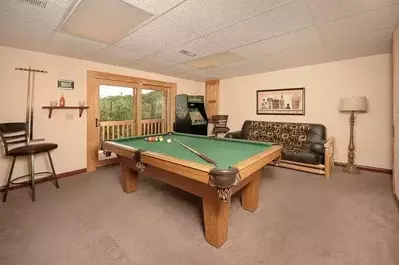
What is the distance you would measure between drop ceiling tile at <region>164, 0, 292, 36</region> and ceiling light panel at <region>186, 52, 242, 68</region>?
1.25 m

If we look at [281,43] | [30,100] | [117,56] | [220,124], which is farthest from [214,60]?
[30,100]

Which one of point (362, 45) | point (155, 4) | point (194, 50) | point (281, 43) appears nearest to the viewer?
point (155, 4)

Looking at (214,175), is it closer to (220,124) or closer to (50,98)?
(50,98)

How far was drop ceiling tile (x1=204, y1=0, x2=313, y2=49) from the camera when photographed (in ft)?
6.49

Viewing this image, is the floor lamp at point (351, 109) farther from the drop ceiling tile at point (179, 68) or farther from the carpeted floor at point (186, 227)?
the drop ceiling tile at point (179, 68)

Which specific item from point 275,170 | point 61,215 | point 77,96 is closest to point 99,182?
point 61,215

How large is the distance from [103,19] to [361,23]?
9.56ft

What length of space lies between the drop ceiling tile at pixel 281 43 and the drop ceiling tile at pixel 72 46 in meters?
2.17

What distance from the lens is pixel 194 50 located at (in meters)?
3.18

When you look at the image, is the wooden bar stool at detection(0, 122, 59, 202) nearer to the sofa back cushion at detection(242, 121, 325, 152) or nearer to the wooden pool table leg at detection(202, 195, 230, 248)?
the wooden pool table leg at detection(202, 195, 230, 248)

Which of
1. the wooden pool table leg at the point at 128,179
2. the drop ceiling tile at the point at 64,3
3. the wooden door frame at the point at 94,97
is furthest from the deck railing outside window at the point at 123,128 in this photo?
the drop ceiling tile at the point at 64,3

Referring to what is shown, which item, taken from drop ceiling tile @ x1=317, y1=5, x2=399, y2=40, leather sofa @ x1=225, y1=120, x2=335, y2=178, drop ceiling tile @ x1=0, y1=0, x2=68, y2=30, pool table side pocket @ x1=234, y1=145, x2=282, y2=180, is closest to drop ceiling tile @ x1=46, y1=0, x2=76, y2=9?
drop ceiling tile @ x1=0, y1=0, x2=68, y2=30

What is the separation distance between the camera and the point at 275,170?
12.6 ft

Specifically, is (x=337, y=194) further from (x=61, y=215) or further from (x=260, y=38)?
(x=61, y=215)
